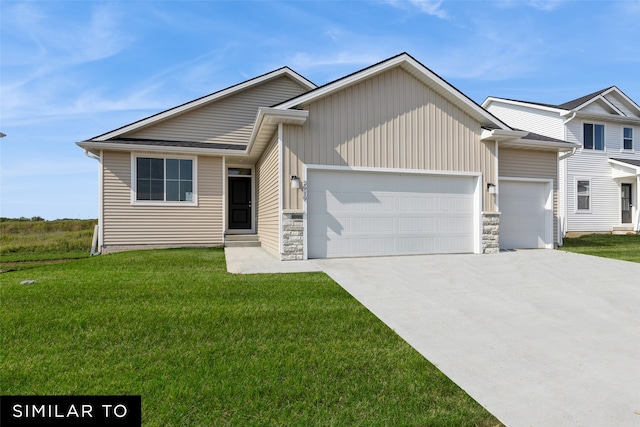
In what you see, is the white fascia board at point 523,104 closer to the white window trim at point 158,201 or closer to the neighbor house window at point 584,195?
the neighbor house window at point 584,195

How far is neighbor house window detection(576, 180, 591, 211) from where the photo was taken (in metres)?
16.3

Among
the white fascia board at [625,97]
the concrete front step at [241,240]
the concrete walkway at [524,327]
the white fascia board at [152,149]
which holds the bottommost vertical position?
the concrete walkway at [524,327]

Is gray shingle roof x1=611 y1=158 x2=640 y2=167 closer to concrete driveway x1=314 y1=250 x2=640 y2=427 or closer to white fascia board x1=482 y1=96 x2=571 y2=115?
white fascia board x1=482 y1=96 x2=571 y2=115

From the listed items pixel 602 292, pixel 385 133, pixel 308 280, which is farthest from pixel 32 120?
pixel 602 292

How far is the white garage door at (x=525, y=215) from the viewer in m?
10.5

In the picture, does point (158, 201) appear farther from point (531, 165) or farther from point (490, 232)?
point (531, 165)

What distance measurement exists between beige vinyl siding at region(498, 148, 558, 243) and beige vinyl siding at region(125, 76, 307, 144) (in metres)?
8.14

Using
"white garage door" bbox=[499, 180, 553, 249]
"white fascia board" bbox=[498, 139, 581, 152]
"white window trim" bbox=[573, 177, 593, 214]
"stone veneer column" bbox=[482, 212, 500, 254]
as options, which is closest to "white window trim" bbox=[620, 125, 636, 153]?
"white window trim" bbox=[573, 177, 593, 214]

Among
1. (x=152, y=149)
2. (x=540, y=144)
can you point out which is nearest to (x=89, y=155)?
(x=152, y=149)

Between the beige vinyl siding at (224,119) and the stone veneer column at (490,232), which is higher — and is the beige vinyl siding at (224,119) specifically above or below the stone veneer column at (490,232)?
above

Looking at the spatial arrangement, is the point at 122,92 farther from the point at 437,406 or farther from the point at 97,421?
the point at 437,406

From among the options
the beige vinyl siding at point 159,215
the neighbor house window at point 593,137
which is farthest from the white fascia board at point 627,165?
the beige vinyl siding at point 159,215

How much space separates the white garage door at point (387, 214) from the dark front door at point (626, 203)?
1345cm

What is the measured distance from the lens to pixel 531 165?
10836 mm
